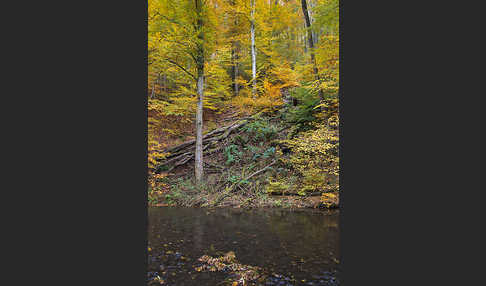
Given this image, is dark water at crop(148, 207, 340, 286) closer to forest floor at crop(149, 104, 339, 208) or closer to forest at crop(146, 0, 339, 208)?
forest floor at crop(149, 104, 339, 208)

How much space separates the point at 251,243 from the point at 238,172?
539 cm

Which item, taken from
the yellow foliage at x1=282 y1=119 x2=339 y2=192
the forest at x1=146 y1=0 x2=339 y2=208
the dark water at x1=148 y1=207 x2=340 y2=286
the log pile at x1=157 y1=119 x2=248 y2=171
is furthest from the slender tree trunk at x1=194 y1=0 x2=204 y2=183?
the yellow foliage at x1=282 y1=119 x2=339 y2=192

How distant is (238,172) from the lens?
10609 mm

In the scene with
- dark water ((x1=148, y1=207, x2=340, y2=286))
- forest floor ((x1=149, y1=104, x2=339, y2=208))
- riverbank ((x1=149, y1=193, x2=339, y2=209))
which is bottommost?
dark water ((x1=148, y1=207, x2=340, y2=286))

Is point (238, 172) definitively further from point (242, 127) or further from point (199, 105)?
point (199, 105)

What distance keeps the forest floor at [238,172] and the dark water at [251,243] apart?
0.90 meters

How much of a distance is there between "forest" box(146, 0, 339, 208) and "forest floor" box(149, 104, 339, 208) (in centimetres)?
4

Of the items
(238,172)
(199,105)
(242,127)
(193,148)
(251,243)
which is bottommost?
(251,243)

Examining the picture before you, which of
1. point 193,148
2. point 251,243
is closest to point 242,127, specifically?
point 193,148

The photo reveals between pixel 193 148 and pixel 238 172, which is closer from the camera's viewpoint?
pixel 238 172

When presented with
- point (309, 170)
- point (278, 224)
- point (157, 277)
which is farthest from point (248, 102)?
point (157, 277)

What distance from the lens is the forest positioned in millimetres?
Answer: 8984
